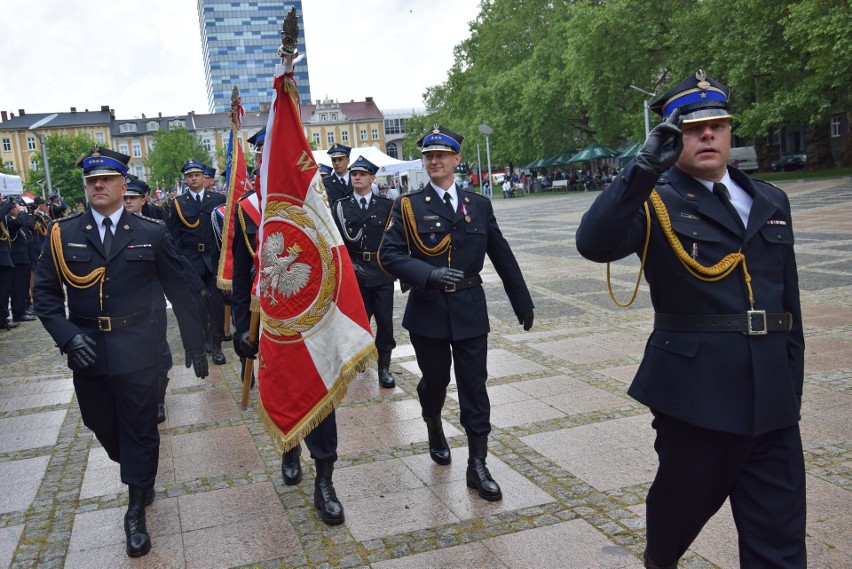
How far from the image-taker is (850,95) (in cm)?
3127

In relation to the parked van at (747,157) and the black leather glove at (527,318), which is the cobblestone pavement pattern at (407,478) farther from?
the parked van at (747,157)

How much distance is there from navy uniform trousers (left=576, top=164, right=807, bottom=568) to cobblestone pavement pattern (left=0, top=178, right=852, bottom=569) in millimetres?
1016

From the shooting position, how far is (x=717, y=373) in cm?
296

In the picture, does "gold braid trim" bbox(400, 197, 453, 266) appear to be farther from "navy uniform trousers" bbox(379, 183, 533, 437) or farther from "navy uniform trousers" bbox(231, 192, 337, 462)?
"navy uniform trousers" bbox(231, 192, 337, 462)

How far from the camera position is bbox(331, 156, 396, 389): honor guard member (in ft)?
25.8

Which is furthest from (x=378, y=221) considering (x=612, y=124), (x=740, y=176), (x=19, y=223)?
(x=612, y=124)

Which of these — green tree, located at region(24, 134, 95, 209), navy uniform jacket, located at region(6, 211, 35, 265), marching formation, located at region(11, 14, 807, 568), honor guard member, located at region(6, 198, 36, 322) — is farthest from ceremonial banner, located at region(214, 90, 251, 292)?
green tree, located at region(24, 134, 95, 209)

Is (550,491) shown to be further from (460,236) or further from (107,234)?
(107,234)

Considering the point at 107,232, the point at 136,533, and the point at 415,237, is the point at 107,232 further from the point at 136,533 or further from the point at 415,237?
the point at 415,237

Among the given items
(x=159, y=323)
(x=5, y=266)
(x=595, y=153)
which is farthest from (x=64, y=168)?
(x=159, y=323)

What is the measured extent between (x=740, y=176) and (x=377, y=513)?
2.80 metres

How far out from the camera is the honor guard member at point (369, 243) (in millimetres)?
7875

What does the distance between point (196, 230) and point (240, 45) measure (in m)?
180

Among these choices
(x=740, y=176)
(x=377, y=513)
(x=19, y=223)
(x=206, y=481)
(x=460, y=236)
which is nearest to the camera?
(x=740, y=176)
